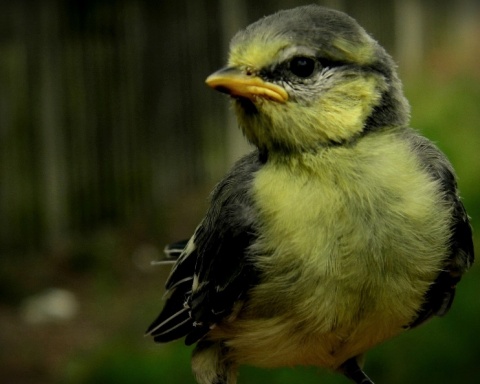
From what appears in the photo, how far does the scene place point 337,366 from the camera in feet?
11.7

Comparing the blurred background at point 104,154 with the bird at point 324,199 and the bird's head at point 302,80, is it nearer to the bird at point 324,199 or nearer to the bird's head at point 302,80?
the bird at point 324,199

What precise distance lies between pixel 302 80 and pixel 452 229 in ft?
2.43

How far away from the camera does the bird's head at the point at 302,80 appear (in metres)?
2.92

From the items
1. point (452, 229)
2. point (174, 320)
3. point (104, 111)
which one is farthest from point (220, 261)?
point (104, 111)

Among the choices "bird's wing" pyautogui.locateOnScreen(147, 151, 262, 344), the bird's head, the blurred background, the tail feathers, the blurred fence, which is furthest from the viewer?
the blurred fence

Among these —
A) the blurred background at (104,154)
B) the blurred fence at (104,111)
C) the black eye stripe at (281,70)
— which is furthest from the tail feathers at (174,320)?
the blurred fence at (104,111)

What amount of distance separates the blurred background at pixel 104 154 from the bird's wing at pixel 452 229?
351 cm

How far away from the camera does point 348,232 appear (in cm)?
293

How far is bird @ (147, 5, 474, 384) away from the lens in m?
2.94

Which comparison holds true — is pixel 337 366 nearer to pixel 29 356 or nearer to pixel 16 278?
pixel 29 356

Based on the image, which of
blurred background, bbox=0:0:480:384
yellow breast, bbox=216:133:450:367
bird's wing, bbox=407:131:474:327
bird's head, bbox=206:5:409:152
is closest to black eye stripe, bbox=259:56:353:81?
bird's head, bbox=206:5:409:152

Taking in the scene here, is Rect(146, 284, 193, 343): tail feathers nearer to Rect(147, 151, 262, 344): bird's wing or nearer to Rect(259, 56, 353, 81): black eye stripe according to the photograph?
Rect(147, 151, 262, 344): bird's wing

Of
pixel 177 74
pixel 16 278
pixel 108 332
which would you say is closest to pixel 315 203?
pixel 108 332

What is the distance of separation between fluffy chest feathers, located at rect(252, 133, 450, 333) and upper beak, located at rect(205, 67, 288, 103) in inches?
8.5
